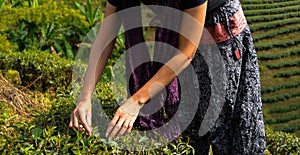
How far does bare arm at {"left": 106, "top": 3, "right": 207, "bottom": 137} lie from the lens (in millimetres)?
1582

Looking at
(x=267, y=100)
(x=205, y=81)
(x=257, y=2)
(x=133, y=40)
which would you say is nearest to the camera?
(x=133, y=40)

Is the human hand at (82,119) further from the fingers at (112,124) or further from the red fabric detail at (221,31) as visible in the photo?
the red fabric detail at (221,31)

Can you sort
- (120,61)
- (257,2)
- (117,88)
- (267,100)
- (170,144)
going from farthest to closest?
(257,2) → (267,100) → (120,61) → (117,88) → (170,144)

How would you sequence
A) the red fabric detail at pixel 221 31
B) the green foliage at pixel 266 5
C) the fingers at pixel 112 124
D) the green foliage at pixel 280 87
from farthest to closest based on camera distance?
the green foliage at pixel 266 5 → the green foliage at pixel 280 87 → the red fabric detail at pixel 221 31 → the fingers at pixel 112 124

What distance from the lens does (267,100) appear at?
7.96 metres

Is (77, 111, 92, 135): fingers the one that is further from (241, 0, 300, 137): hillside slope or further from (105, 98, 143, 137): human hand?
(241, 0, 300, 137): hillside slope

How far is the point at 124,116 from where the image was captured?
1.57 meters

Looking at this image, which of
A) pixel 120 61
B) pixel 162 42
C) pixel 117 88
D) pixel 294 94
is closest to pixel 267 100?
pixel 294 94

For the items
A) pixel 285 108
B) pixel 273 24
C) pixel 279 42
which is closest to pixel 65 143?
pixel 285 108

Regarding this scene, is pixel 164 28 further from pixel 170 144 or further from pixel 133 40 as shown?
pixel 170 144

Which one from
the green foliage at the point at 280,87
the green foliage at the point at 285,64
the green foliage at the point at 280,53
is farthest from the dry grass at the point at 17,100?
the green foliage at the point at 280,53

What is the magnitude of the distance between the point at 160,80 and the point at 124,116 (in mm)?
150

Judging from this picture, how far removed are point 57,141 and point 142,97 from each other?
11.3 inches

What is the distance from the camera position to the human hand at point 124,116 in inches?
61.9
